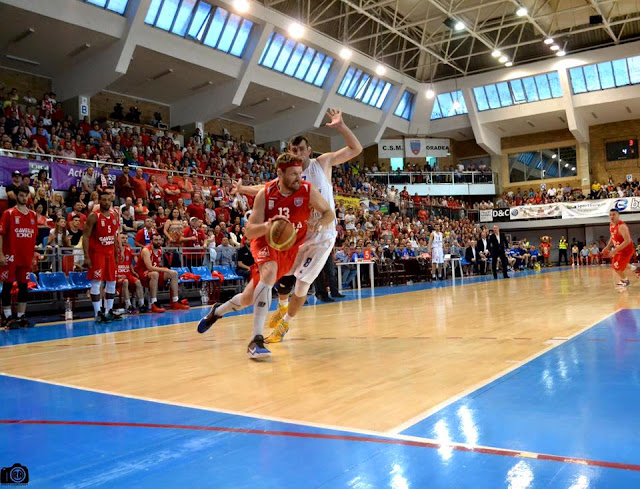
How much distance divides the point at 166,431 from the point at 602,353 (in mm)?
3384

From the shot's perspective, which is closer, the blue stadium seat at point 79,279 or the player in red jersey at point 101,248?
the player in red jersey at point 101,248

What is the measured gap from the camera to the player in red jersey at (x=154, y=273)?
416 inches

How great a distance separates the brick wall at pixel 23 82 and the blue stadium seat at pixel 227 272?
13.7 m

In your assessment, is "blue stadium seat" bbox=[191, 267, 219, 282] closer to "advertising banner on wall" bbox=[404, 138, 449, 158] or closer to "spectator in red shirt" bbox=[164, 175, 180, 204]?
"spectator in red shirt" bbox=[164, 175, 180, 204]

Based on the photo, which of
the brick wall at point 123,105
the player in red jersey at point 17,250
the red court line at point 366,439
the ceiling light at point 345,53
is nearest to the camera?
the red court line at point 366,439

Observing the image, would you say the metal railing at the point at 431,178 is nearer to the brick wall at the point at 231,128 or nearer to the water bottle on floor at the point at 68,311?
the brick wall at the point at 231,128

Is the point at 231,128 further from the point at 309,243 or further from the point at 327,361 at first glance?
the point at 327,361

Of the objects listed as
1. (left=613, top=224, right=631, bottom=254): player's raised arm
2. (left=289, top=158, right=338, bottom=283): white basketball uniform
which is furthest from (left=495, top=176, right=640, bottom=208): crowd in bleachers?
(left=289, top=158, right=338, bottom=283): white basketball uniform

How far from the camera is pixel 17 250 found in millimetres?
8375

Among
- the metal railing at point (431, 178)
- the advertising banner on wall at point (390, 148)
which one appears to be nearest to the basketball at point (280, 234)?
the metal railing at point (431, 178)

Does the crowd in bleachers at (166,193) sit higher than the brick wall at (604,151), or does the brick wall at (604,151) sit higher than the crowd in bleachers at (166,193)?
the brick wall at (604,151)

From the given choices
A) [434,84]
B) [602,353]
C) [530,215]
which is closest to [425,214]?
[530,215]

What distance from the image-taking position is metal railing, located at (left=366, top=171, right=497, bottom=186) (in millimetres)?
37250

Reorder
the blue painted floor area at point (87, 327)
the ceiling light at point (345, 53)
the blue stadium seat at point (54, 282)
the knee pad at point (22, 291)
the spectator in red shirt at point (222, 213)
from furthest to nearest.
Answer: the ceiling light at point (345, 53) < the spectator in red shirt at point (222, 213) < the blue stadium seat at point (54, 282) < the knee pad at point (22, 291) < the blue painted floor area at point (87, 327)
